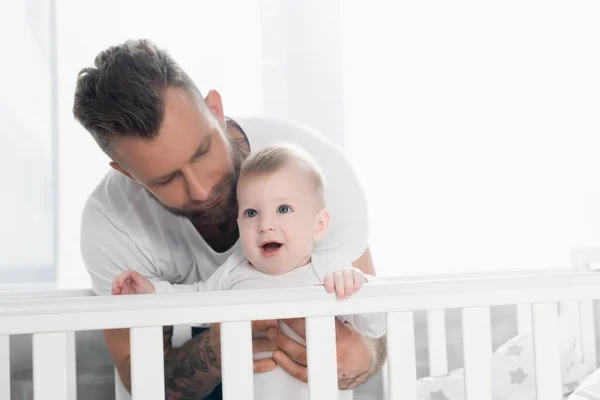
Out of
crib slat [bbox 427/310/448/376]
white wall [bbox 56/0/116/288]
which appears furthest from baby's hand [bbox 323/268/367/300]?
white wall [bbox 56/0/116/288]

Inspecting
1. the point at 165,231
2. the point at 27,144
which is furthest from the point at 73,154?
the point at 165,231

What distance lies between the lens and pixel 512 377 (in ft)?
4.65

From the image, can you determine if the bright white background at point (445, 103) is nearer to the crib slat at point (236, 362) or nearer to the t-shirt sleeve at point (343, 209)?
the t-shirt sleeve at point (343, 209)

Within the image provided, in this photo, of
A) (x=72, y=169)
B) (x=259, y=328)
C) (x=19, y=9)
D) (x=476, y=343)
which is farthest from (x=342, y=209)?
Answer: (x=19, y=9)

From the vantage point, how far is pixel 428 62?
73.7 inches

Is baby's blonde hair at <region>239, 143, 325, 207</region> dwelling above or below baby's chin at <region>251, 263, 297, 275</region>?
above

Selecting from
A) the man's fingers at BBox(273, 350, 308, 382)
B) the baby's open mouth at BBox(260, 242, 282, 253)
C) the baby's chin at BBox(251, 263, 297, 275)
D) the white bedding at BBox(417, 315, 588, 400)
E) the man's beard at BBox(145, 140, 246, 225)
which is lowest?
the white bedding at BBox(417, 315, 588, 400)

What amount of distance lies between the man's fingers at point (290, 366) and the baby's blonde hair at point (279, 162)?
261 mm

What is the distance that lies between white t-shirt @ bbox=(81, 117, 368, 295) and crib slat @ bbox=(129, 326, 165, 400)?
44 centimetres

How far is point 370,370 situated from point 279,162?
1.45 ft

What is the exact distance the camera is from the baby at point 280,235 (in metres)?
1.12

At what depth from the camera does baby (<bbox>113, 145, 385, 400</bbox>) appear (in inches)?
44.3

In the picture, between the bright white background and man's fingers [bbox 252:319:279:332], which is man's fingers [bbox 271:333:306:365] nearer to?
man's fingers [bbox 252:319:279:332]

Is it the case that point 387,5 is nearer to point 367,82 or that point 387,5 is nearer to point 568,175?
point 367,82
